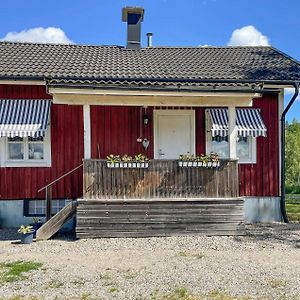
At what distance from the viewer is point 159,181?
8.87 meters

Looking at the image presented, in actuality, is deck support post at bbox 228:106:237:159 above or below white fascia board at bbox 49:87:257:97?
below

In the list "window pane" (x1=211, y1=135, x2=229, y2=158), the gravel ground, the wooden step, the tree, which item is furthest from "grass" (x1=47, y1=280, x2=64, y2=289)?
the tree

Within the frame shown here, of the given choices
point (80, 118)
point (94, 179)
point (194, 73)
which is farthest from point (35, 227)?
point (194, 73)

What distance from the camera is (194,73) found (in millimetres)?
10820

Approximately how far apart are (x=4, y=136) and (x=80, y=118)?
212 cm

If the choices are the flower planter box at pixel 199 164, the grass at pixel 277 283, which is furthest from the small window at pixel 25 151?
the grass at pixel 277 283

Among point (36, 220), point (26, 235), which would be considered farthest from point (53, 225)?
point (36, 220)

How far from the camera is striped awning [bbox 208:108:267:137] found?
34.3 feet

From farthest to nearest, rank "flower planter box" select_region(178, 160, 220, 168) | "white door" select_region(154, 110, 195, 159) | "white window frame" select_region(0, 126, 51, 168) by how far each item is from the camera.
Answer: "white door" select_region(154, 110, 195, 159)
"white window frame" select_region(0, 126, 51, 168)
"flower planter box" select_region(178, 160, 220, 168)

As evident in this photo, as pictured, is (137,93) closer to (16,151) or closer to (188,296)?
(16,151)

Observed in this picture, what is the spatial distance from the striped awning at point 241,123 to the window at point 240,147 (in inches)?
22.4

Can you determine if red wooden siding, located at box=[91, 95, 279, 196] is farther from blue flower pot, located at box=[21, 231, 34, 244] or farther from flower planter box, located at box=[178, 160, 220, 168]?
blue flower pot, located at box=[21, 231, 34, 244]

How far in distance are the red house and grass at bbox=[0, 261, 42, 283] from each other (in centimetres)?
198

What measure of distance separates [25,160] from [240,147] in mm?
6279
